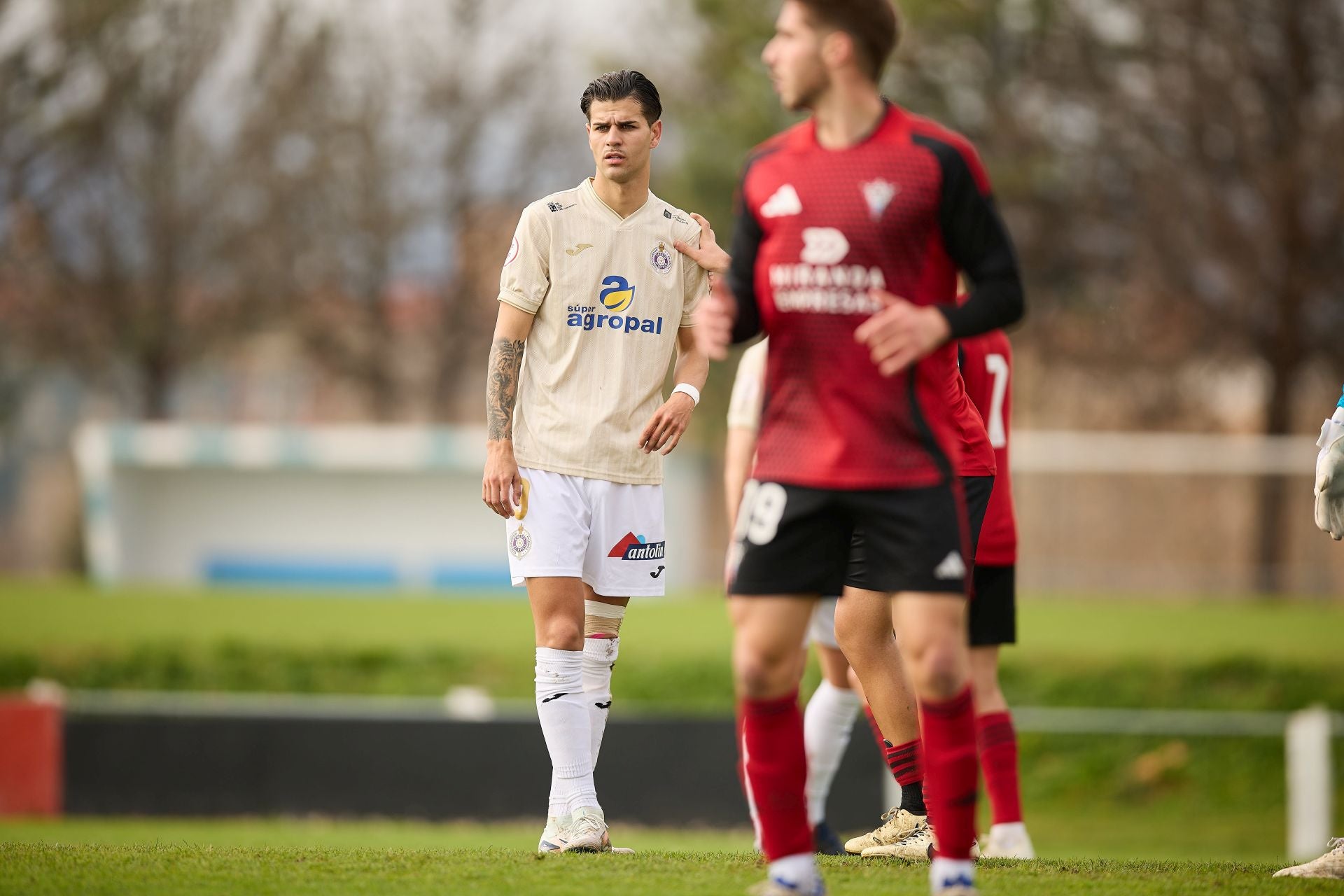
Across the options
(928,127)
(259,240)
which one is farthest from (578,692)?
(259,240)

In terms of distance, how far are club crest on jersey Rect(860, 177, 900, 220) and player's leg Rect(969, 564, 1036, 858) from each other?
2.87 meters

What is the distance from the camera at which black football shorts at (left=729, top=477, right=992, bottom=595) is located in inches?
146

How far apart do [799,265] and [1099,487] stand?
79.0 ft

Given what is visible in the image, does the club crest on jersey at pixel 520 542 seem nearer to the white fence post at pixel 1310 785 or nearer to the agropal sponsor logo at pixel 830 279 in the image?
the agropal sponsor logo at pixel 830 279

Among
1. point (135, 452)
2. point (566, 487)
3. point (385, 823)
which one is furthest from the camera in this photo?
point (135, 452)

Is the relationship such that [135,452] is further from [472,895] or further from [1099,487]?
[472,895]

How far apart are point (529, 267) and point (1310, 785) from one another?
8313 mm

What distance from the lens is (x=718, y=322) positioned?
3.78 meters

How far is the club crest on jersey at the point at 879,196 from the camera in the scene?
3689 millimetres

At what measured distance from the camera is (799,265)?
3.76m

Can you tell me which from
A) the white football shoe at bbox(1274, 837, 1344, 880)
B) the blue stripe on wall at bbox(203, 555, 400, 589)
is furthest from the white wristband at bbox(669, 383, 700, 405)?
the blue stripe on wall at bbox(203, 555, 400, 589)

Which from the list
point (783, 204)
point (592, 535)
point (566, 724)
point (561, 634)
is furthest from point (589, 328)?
point (783, 204)

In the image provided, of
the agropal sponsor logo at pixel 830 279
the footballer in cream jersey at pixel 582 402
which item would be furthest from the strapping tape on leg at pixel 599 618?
the agropal sponsor logo at pixel 830 279

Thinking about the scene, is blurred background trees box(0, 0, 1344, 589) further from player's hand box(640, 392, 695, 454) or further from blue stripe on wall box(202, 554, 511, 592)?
player's hand box(640, 392, 695, 454)
